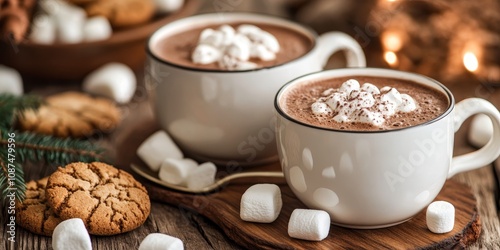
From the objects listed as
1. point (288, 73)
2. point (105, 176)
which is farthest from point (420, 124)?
point (105, 176)

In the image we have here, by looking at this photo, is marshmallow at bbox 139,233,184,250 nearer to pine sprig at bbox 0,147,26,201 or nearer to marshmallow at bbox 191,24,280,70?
pine sprig at bbox 0,147,26,201

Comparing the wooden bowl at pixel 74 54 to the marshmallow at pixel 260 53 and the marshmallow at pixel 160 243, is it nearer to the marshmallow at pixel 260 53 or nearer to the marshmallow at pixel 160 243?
the marshmallow at pixel 260 53

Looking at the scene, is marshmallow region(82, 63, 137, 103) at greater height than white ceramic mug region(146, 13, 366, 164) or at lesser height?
lesser

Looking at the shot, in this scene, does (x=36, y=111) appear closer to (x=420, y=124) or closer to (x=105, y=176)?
(x=105, y=176)

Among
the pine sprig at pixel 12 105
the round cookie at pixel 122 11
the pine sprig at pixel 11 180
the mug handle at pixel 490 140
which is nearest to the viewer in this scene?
the mug handle at pixel 490 140

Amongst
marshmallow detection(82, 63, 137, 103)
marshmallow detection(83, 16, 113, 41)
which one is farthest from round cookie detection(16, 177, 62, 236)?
marshmallow detection(83, 16, 113, 41)

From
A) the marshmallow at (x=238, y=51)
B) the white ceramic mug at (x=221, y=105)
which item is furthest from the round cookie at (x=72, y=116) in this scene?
the marshmallow at (x=238, y=51)
